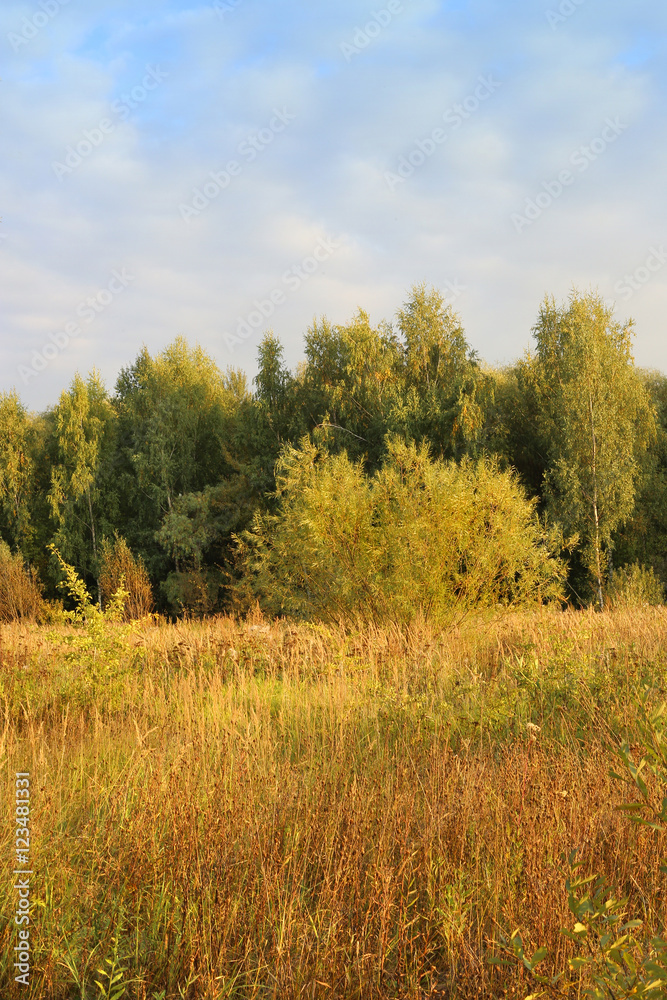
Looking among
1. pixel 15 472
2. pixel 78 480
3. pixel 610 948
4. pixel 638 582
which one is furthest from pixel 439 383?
pixel 610 948

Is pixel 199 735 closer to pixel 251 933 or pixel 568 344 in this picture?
pixel 251 933

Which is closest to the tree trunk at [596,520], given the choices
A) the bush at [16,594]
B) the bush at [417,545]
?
the bush at [417,545]

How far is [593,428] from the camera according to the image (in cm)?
2308

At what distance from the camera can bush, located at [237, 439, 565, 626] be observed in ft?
30.9

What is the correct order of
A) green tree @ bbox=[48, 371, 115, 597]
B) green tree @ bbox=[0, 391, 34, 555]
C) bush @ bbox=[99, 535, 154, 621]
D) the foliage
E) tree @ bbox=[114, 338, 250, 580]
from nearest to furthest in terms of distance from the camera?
the foliage
bush @ bbox=[99, 535, 154, 621]
tree @ bbox=[114, 338, 250, 580]
green tree @ bbox=[48, 371, 115, 597]
green tree @ bbox=[0, 391, 34, 555]

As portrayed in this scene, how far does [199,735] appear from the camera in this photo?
3967 millimetres

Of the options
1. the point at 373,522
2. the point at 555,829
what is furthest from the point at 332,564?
the point at 555,829

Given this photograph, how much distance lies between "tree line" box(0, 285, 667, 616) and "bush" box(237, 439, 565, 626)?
9.82 ft

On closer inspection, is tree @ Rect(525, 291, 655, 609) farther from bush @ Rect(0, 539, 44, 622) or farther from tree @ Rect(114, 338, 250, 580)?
bush @ Rect(0, 539, 44, 622)

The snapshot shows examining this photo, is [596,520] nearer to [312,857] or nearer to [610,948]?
[312,857]

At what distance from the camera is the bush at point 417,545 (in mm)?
9430

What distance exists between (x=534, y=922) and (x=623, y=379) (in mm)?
24833

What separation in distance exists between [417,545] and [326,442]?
51.2 ft

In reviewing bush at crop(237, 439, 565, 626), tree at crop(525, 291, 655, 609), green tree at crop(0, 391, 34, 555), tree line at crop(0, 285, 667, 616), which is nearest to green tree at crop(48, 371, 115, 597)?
tree line at crop(0, 285, 667, 616)
